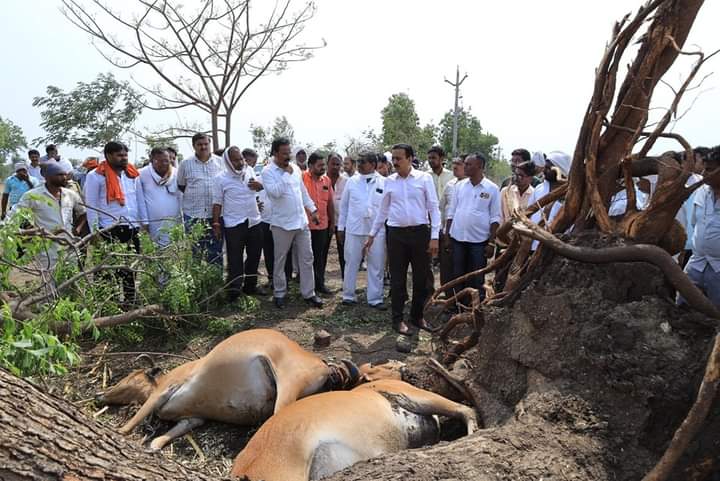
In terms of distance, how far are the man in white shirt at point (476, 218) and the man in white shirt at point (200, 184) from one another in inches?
124

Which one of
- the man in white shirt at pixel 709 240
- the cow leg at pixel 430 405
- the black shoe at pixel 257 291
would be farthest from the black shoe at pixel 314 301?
the man in white shirt at pixel 709 240

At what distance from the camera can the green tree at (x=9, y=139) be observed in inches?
1667

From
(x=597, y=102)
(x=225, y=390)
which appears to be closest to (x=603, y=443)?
(x=597, y=102)

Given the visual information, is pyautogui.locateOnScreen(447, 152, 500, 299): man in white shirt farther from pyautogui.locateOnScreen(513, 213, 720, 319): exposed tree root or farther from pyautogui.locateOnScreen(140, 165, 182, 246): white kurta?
pyautogui.locateOnScreen(140, 165, 182, 246): white kurta

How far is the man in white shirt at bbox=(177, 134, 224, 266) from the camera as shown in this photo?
6.90 m

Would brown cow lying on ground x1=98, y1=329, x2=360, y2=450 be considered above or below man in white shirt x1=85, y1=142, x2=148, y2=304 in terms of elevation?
below

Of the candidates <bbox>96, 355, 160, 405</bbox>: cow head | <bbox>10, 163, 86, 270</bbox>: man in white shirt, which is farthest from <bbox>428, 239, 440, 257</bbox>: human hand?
<bbox>10, 163, 86, 270</bbox>: man in white shirt

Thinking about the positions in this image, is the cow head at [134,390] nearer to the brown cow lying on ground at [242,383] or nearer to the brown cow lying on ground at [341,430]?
the brown cow lying on ground at [242,383]

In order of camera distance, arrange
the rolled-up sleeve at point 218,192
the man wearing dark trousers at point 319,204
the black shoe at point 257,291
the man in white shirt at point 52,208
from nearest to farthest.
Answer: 1. the man in white shirt at point 52,208
2. the rolled-up sleeve at point 218,192
3. the black shoe at point 257,291
4. the man wearing dark trousers at point 319,204

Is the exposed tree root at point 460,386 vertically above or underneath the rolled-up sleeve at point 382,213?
underneath

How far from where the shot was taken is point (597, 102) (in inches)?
117

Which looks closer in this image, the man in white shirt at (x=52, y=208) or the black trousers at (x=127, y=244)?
the black trousers at (x=127, y=244)

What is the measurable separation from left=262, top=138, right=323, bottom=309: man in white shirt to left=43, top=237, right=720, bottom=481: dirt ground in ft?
12.1

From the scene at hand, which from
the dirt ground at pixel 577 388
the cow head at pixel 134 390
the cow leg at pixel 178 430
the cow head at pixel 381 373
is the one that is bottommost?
the cow leg at pixel 178 430
